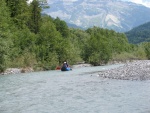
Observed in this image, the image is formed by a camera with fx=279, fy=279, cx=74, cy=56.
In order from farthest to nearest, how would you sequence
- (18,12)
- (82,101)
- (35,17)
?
(35,17)
(18,12)
(82,101)

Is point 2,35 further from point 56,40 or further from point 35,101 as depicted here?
point 35,101

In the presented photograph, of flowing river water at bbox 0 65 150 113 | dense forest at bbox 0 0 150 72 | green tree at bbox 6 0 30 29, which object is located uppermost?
green tree at bbox 6 0 30 29

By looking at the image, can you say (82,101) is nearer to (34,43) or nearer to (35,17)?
(34,43)

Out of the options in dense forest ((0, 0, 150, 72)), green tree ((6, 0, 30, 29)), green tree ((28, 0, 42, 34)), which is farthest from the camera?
green tree ((28, 0, 42, 34))

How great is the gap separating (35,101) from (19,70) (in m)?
42.0

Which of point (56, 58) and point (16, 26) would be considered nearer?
point (56, 58)

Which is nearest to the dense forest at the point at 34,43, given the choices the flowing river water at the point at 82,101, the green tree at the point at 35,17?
the green tree at the point at 35,17

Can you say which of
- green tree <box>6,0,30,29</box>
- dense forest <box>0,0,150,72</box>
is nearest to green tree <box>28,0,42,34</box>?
dense forest <box>0,0,150,72</box>

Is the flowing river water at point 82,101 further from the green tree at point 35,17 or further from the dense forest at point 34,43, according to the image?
the green tree at point 35,17

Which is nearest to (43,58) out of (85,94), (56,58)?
(56,58)

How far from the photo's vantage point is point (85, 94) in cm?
2714

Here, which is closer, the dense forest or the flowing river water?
the flowing river water

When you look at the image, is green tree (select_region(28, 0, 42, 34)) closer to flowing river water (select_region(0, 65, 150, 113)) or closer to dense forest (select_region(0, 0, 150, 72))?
dense forest (select_region(0, 0, 150, 72))

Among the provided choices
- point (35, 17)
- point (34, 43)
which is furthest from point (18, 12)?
point (34, 43)
